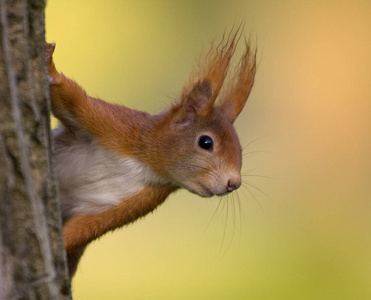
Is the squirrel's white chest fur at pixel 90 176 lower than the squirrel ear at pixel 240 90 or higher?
lower

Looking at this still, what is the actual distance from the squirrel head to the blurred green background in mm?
993

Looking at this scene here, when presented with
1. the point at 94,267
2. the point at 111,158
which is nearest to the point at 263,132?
the point at 94,267

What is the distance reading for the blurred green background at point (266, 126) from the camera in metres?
3.24

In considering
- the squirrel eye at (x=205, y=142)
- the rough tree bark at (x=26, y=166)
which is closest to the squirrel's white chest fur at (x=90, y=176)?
the squirrel eye at (x=205, y=142)

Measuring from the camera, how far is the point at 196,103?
2.02 meters

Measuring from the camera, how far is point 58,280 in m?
1.23

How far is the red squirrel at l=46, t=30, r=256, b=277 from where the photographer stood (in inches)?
74.2

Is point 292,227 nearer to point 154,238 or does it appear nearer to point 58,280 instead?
point 154,238

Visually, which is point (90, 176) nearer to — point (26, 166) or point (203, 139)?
point (203, 139)

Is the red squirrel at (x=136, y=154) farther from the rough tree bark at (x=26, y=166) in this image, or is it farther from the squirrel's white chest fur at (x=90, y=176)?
the rough tree bark at (x=26, y=166)

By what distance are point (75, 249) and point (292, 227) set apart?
1.95 m

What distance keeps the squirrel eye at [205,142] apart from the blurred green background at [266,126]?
103 centimetres

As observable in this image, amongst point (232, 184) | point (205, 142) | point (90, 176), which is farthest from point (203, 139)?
point (90, 176)

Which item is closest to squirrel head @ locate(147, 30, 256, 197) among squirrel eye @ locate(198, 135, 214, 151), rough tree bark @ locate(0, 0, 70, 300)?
squirrel eye @ locate(198, 135, 214, 151)
